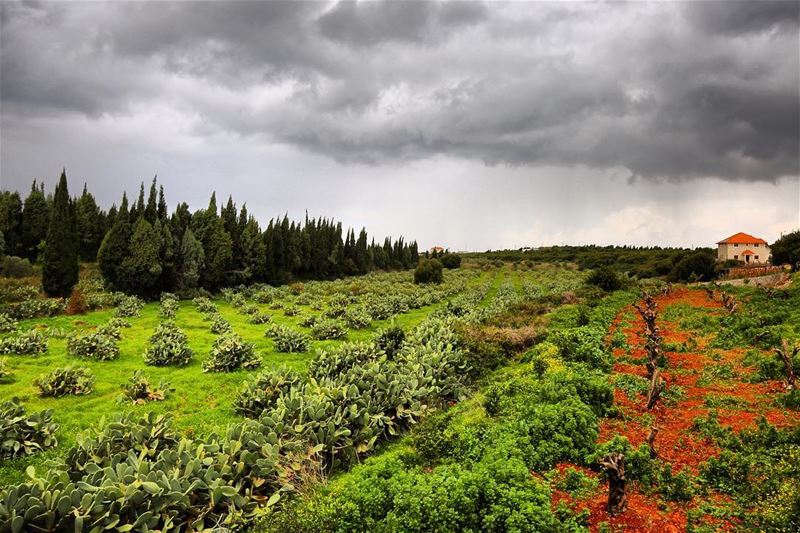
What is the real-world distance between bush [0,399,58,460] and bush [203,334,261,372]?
5.98 meters

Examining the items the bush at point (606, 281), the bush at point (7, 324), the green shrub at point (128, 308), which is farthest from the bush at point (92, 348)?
the bush at point (606, 281)

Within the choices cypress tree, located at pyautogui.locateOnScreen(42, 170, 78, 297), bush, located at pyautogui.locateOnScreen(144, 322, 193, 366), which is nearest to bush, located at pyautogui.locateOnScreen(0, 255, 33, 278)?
cypress tree, located at pyautogui.locateOnScreen(42, 170, 78, 297)

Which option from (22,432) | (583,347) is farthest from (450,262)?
(22,432)

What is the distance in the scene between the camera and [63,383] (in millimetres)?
13117

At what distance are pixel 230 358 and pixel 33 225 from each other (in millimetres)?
44144

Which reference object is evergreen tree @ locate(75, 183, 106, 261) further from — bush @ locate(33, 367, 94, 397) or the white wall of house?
the white wall of house

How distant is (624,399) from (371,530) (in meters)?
9.59

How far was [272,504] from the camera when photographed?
7.66 metres

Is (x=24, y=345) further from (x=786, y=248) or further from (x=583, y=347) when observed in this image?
(x=786, y=248)

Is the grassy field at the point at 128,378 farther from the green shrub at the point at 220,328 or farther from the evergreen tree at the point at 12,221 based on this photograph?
the evergreen tree at the point at 12,221

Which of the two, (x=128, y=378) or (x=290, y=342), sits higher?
(x=290, y=342)

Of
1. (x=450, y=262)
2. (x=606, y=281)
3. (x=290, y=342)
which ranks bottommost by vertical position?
(x=290, y=342)

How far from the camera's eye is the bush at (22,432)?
9.38 meters

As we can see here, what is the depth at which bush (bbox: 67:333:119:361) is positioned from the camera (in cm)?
1670
